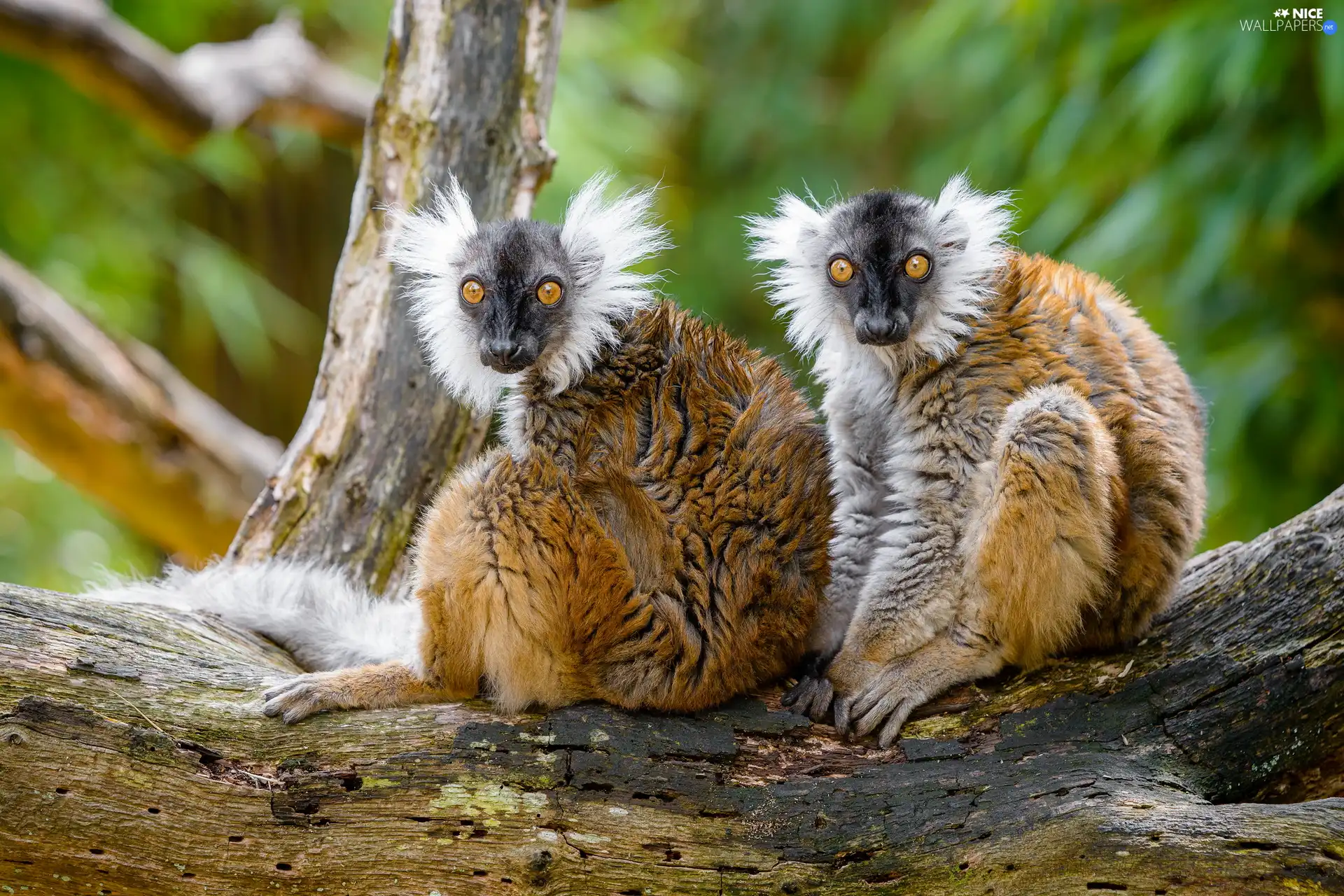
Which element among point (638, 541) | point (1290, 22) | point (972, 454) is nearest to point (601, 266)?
point (638, 541)

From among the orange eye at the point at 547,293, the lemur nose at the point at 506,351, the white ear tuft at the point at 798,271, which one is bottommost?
the lemur nose at the point at 506,351

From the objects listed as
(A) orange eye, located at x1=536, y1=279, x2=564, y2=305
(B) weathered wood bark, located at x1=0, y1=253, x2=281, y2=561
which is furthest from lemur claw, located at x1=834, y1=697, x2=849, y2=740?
(B) weathered wood bark, located at x1=0, y1=253, x2=281, y2=561

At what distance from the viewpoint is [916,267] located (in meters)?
5.04

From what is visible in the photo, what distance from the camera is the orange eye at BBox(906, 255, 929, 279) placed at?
16.5 feet

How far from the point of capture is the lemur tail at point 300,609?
5.36 m

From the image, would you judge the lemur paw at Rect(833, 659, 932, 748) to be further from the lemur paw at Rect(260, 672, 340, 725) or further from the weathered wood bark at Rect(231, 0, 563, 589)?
the weathered wood bark at Rect(231, 0, 563, 589)

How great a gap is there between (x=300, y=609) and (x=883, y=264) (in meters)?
3.20

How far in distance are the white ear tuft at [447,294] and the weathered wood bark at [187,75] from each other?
121 inches

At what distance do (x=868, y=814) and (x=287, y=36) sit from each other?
825 centimetres

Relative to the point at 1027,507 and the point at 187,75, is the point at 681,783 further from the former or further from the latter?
the point at 187,75

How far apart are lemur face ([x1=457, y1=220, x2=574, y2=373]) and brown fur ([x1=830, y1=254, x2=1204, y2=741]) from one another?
5.23 ft

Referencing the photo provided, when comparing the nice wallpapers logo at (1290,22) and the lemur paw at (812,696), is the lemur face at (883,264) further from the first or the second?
the nice wallpapers logo at (1290,22)

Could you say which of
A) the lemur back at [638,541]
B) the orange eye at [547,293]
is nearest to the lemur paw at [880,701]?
the lemur back at [638,541]

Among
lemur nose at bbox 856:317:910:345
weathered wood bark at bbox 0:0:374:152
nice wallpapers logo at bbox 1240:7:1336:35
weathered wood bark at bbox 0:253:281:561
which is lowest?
lemur nose at bbox 856:317:910:345
